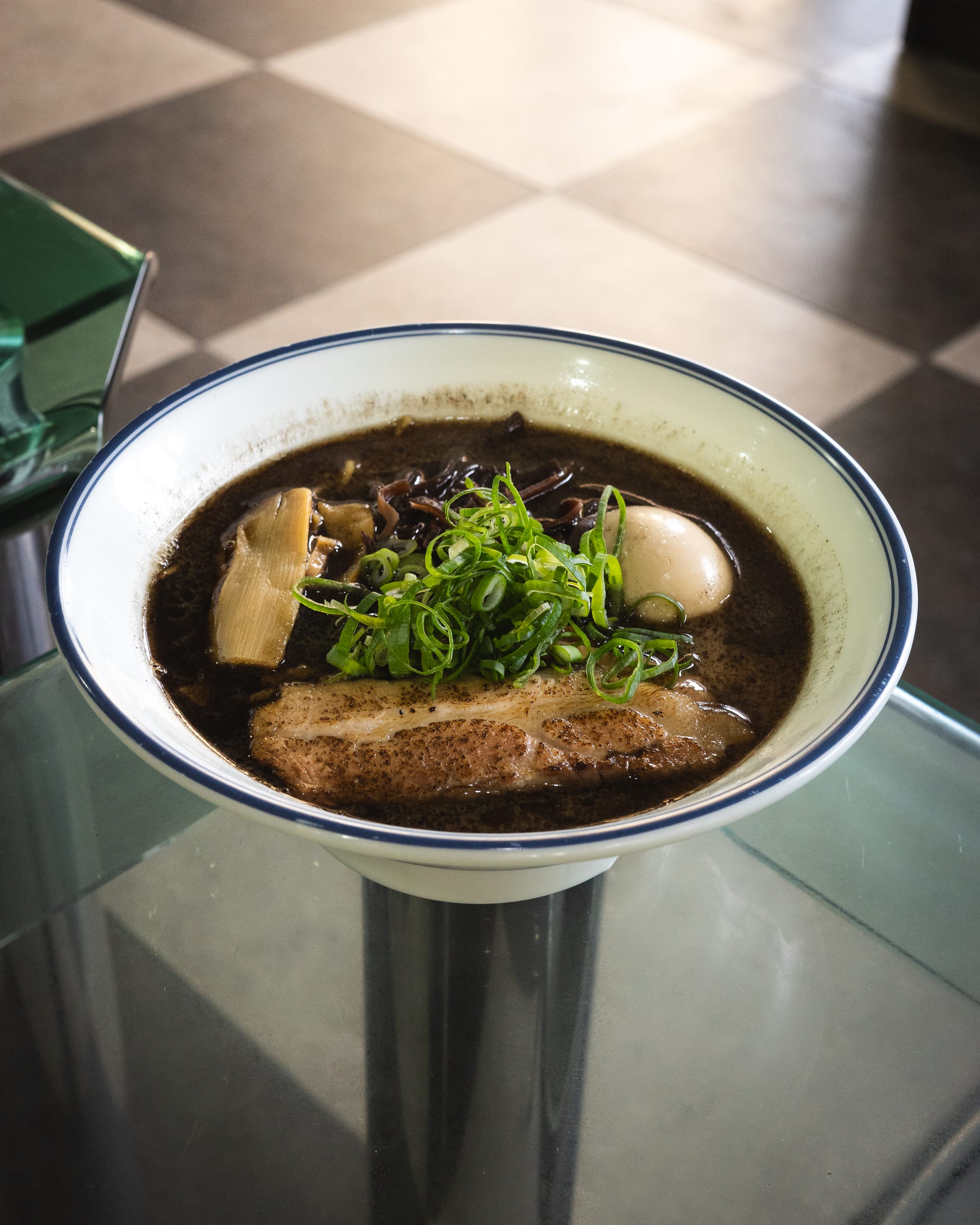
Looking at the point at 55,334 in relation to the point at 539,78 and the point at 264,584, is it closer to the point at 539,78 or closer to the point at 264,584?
the point at 264,584

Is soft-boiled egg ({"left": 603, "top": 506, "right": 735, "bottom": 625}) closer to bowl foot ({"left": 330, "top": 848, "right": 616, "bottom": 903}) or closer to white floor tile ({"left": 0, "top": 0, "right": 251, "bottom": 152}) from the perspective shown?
bowl foot ({"left": 330, "top": 848, "right": 616, "bottom": 903})

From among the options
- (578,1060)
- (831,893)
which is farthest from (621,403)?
(578,1060)

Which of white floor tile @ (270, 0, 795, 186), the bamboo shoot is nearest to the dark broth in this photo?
the bamboo shoot

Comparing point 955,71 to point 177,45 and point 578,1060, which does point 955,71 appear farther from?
point 578,1060

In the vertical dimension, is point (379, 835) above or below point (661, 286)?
above

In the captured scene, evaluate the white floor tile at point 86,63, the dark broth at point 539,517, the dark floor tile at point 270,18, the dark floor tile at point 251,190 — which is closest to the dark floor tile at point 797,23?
the dark floor tile at point 270,18

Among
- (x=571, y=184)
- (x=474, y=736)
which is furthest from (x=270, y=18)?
(x=474, y=736)

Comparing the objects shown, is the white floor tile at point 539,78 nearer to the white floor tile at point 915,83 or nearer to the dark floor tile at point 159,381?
the white floor tile at point 915,83
